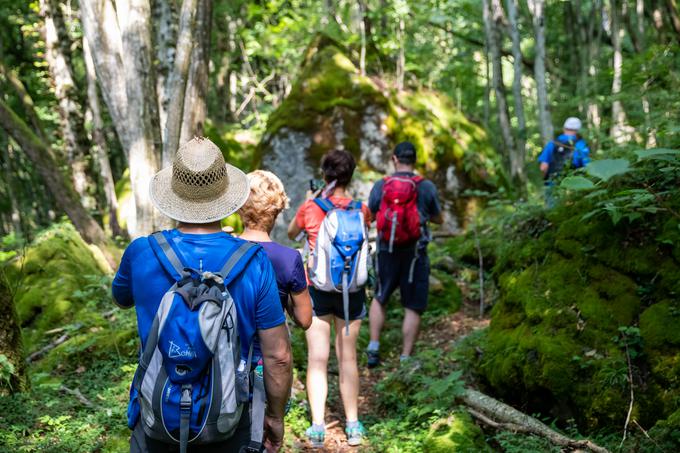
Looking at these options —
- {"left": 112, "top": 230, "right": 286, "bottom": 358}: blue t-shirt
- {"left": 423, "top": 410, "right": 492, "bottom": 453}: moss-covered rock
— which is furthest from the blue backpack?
{"left": 423, "top": 410, "right": 492, "bottom": 453}: moss-covered rock

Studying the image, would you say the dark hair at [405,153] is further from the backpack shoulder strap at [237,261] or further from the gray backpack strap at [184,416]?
the gray backpack strap at [184,416]

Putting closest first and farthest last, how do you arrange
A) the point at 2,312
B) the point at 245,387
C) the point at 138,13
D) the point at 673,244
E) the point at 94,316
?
the point at 245,387 < the point at 2,312 < the point at 673,244 < the point at 138,13 < the point at 94,316

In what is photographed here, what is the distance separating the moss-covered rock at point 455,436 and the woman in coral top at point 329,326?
0.71 metres

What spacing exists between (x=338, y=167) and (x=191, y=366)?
2830mm

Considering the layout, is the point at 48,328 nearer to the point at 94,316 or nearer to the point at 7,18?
the point at 94,316

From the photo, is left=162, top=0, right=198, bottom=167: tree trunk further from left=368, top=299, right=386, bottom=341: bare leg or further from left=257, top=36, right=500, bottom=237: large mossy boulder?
left=257, top=36, right=500, bottom=237: large mossy boulder

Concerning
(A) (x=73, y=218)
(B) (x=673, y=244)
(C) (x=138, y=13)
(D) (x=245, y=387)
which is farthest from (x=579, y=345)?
(A) (x=73, y=218)

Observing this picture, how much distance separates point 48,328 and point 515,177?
9789 millimetres

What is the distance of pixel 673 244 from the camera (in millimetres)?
4504

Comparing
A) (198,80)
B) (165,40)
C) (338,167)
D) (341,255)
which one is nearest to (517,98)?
(165,40)

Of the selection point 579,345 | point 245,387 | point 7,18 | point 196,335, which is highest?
point 7,18

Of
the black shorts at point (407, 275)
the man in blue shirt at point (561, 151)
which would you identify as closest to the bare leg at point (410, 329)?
the black shorts at point (407, 275)

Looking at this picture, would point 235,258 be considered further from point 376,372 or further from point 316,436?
point 376,372

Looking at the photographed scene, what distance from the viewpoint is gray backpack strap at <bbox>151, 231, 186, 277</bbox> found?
7.62 feet
